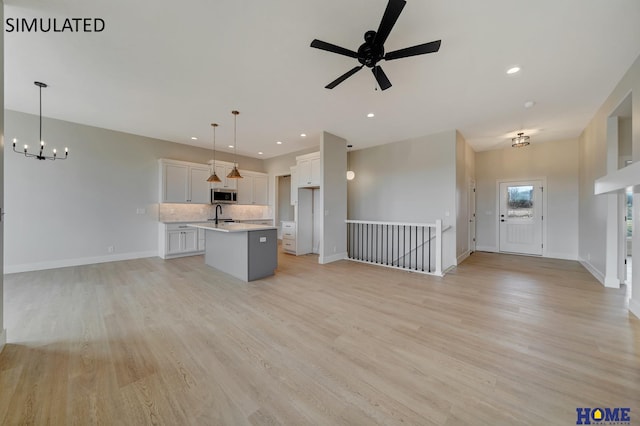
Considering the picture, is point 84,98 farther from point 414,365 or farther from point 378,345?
point 414,365

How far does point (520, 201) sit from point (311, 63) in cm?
698

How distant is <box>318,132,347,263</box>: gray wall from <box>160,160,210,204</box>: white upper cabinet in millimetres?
3561

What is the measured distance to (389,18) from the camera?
176 cm

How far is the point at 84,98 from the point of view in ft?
12.4

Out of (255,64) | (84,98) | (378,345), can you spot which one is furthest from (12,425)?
(84,98)

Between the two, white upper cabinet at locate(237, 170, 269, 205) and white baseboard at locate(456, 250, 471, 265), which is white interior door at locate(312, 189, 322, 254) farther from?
white baseboard at locate(456, 250, 471, 265)

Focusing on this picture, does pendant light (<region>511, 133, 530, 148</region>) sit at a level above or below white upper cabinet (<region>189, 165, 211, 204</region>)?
above

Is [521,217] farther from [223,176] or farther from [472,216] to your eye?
[223,176]

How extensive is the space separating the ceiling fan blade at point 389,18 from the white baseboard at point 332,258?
4191 mm

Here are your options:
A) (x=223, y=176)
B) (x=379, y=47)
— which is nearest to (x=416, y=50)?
(x=379, y=47)

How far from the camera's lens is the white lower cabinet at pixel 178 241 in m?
5.71

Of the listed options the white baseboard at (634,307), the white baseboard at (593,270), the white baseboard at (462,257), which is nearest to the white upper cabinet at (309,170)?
the white baseboard at (462,257)

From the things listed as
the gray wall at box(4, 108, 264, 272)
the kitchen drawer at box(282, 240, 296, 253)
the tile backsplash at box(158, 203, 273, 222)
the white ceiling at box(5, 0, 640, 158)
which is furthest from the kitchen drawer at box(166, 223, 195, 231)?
the kitchen drawer at box(282, 240, 296, 253)

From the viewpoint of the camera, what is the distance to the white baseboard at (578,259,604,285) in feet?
12.9
